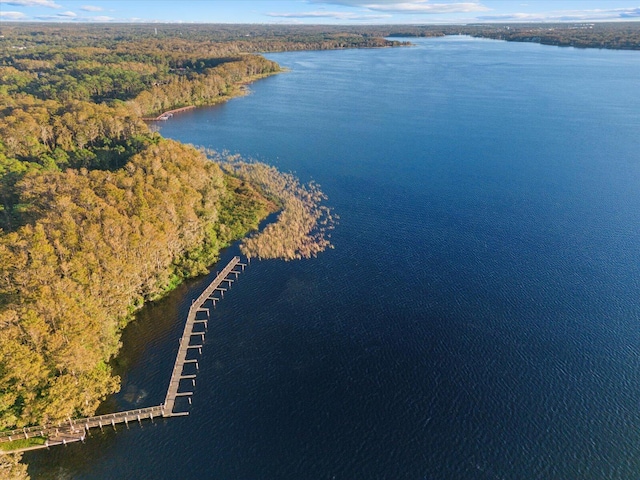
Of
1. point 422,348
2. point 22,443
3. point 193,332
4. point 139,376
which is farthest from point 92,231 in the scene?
point 422,348

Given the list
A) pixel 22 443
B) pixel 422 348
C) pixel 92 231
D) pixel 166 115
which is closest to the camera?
pixel 22 443

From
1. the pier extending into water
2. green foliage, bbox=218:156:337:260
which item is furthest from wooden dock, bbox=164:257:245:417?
green foliage, bbox=218:156:337:260

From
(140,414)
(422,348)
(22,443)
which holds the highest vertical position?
(422,348)

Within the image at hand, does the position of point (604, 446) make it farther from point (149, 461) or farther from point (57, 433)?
point (57, 433)

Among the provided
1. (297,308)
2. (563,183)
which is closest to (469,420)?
(297,308)

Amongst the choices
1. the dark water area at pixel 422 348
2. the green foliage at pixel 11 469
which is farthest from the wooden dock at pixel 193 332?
the green foliage at pixel 11 469

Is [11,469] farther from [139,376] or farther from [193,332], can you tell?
[193,332]

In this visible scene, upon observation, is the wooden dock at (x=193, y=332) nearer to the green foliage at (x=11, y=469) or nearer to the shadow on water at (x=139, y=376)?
the shadow on water at (x=139, y=376)

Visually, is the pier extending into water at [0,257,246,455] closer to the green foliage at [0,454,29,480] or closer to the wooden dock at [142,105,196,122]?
the green foliage at [0,454,29,480]
